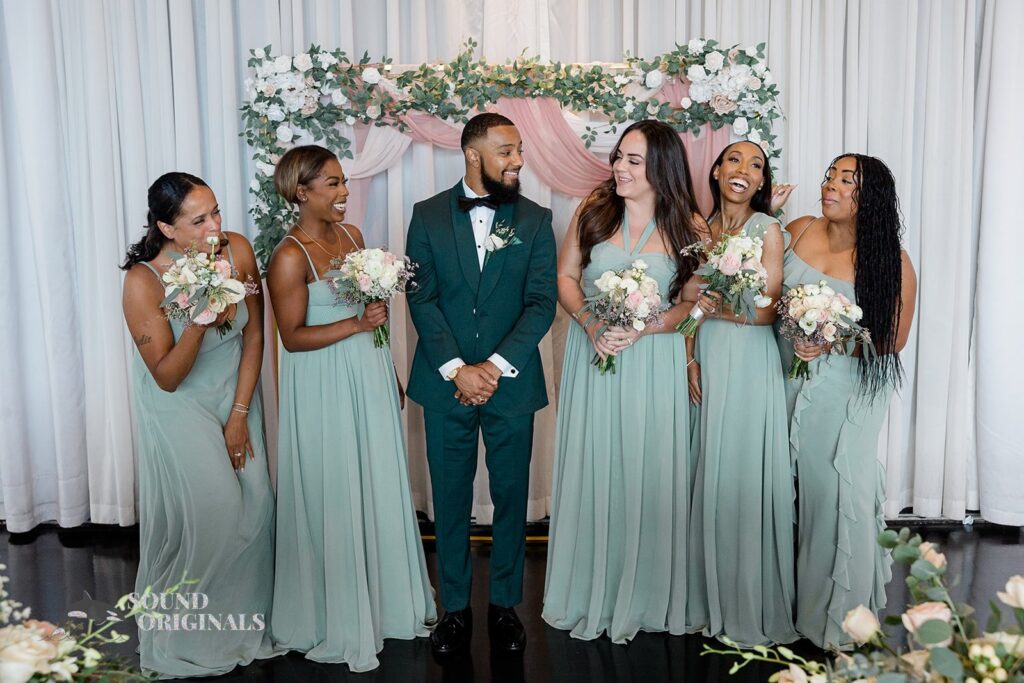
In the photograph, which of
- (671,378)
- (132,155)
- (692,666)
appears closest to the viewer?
(692,666)

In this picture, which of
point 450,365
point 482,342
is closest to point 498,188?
point 482,342

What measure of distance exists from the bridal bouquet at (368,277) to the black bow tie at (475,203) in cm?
34

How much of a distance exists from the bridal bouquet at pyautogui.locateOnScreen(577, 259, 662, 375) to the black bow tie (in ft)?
Result: 1.75

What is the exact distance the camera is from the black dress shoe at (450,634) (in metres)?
3.79

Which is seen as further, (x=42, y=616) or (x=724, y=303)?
(x=42, y=616)

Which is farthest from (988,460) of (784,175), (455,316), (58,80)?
(58,80)

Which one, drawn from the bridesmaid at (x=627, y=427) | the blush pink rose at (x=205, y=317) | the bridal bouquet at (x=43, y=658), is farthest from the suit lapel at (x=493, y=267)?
the bridal bouquet at (x=43, y=658)

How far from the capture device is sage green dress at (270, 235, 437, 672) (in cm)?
376

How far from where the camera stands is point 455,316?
3785mm

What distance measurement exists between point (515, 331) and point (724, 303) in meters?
0.87

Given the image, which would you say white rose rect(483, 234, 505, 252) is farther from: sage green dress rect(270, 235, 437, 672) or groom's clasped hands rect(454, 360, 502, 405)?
sage green dress rect(270, 235, 437, 672)

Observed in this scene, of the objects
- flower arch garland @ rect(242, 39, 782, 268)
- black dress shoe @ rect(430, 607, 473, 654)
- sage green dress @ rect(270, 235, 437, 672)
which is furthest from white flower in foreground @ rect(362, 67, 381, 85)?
black dress shoe @ rect(430, 607, 473, 654)

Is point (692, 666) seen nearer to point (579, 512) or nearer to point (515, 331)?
point (579, 512)

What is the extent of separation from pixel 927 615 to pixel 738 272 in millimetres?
2255
